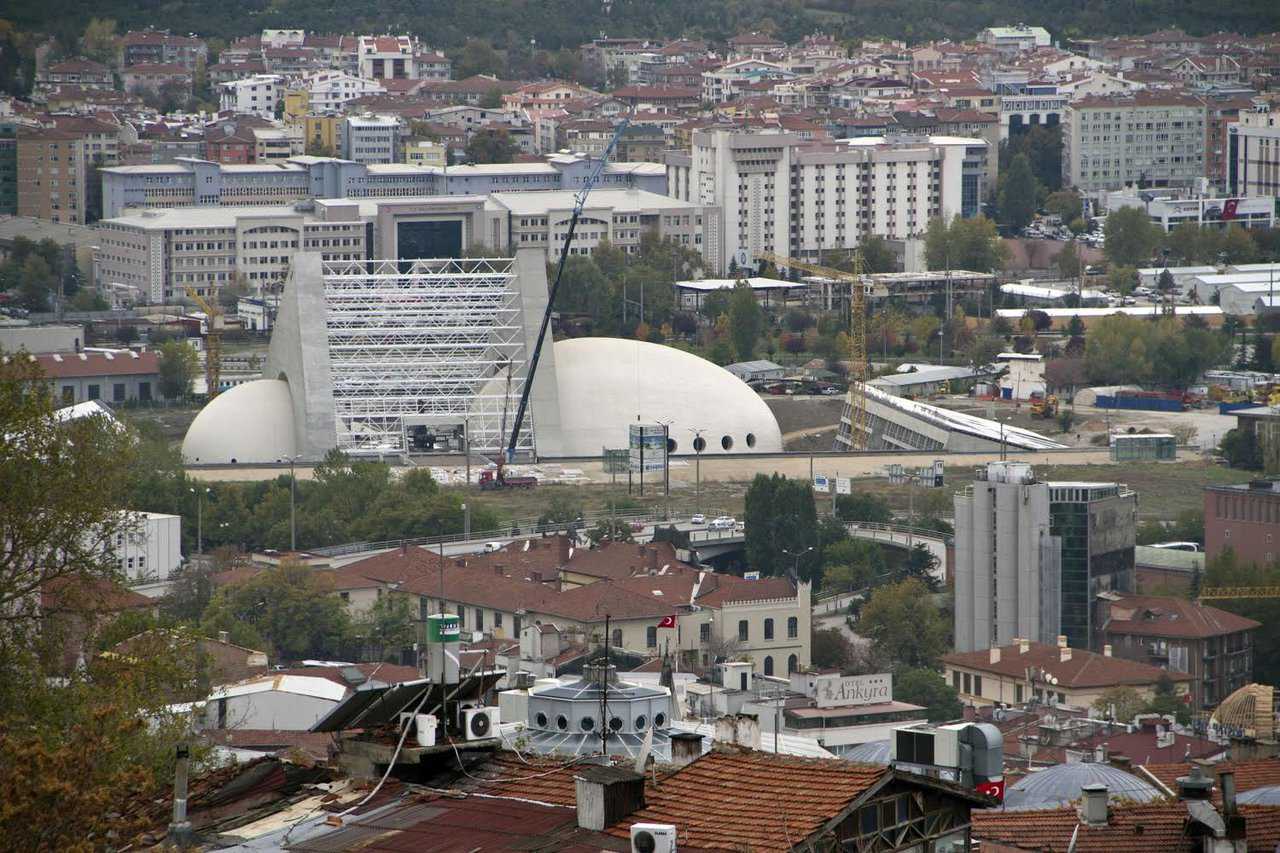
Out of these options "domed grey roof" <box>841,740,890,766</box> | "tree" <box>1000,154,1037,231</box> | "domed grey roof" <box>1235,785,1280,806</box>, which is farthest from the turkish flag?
"tree" <box>1000,154,1037,231</box>

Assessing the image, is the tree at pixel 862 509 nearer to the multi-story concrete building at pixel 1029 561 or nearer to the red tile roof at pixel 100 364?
the multi-story concrete building at pixel 1029 561

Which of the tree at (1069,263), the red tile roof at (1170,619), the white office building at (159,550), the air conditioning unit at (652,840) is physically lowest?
the red tile roof at (1170,619)

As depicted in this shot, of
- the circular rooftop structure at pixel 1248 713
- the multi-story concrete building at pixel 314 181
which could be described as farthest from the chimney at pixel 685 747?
the multi-story concrete building at pixel 314 181

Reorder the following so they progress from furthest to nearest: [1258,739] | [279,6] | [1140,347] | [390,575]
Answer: [279,6]
[1140,347]
[390,575]
[1258,739]

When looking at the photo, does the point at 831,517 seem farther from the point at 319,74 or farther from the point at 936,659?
the point at 319,74

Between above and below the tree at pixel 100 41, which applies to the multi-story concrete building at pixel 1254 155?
below

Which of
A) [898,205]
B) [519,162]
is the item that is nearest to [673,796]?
[898,205]

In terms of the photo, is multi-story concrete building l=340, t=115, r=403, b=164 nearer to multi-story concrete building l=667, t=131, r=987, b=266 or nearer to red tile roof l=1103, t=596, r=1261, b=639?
multi-story concrete building l=667, t=131, r=987, b=266
